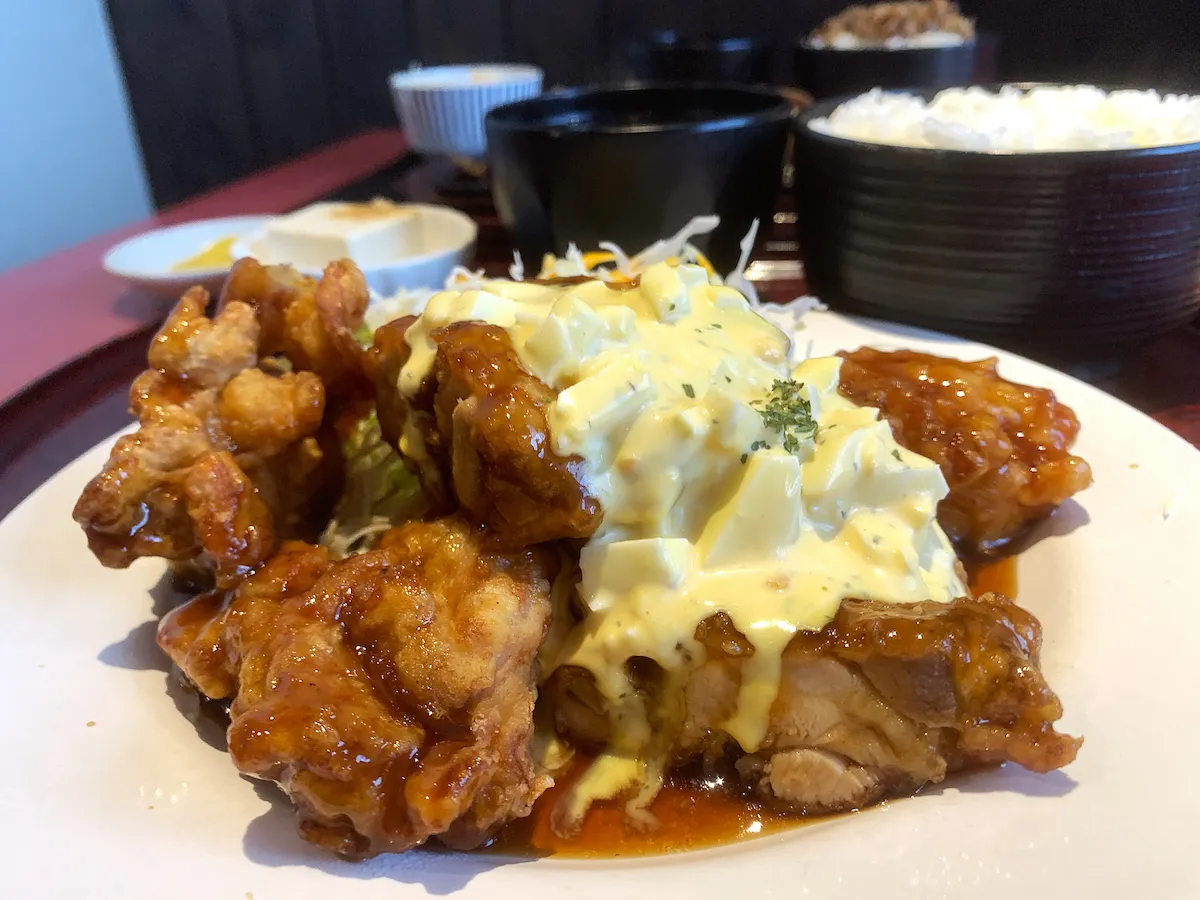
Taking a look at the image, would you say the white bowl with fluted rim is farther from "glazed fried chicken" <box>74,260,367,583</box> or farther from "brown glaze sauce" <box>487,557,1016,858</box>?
"brown glaze sauce" <box>487,557,1016,858</box>

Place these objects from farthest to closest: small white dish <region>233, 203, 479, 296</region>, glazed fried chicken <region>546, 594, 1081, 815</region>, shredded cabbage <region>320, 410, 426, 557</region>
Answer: small white dish <region>233, 203, 479, 296</region>, shredded cabbage <region>320, 410, 426, 557</region>, glazed fried chicken <region>546, 594, 1081, 815</region>

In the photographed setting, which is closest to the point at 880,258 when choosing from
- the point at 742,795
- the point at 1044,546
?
the point at 1044,546

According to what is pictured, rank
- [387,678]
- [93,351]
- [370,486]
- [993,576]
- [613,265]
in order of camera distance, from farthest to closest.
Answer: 1. [613,265]
2. [93,351]
3. [370,486]
4. [993,576]
5. [387,678]

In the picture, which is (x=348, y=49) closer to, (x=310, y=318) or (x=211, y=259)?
(x=211, y=259)

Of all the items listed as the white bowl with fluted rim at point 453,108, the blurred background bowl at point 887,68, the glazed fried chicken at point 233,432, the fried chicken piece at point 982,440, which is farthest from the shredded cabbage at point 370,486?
the blurred background bowl at point 887,68

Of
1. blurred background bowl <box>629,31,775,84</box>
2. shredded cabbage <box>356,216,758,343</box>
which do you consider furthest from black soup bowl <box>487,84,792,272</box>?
blurred background bowl <box>629,31,775,84</box>

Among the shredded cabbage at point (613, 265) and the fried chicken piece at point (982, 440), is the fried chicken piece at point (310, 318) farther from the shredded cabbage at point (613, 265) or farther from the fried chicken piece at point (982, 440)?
the fried chicken piece at point (982, 440)

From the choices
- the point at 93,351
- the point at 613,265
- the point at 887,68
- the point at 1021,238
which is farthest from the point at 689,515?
the point at 887,68
